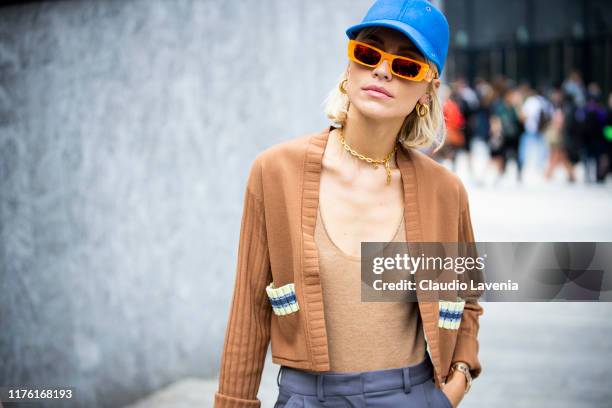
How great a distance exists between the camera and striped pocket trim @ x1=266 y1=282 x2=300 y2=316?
2137 mm

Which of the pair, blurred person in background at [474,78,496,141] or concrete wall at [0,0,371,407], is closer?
concrete wall at [0,0,371,407]

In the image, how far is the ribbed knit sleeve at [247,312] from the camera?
7.29 ft

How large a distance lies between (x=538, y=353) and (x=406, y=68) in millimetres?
4829

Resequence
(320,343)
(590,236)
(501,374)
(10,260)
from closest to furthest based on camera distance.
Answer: (320,343) < (10,260) < (501,374) < (590,236)

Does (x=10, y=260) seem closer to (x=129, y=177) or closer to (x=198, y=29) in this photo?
(x=129, y=177)

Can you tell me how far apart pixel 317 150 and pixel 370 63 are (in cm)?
27

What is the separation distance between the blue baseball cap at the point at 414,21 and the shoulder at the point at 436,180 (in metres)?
0.28

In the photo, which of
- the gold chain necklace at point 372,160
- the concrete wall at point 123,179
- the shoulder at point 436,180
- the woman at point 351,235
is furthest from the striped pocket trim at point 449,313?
the concrete wall at point 123,179

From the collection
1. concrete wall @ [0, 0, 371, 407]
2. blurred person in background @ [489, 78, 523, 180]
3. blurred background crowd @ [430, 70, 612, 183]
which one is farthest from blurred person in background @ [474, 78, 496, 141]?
concrete wall @ [0, 0, 371, 407]

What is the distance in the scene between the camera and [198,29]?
5598mm

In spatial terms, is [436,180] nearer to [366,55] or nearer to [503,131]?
[366,55]

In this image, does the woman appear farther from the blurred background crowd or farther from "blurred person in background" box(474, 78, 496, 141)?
"blurred person in background" box(474, 78, 496, 141)

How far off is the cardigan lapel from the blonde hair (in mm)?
39

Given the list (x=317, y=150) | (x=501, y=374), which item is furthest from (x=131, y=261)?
(x=317, y=150)
